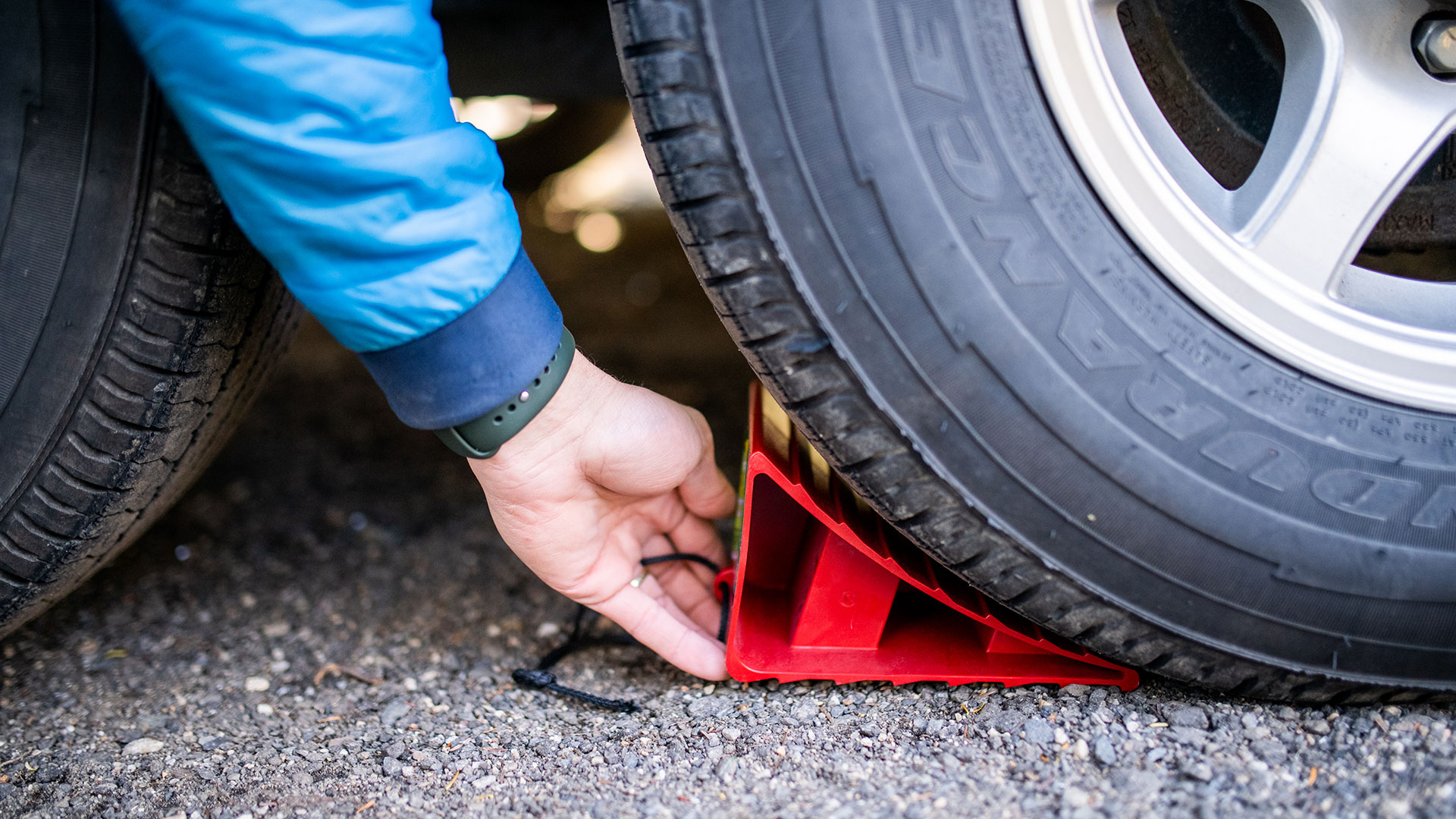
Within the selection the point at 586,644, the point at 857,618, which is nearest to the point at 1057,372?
the point at 857,618

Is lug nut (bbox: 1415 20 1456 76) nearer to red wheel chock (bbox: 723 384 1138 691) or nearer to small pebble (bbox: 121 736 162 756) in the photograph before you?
red wheel chock (bbox: 723 384 1138 691)

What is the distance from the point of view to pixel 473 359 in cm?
81

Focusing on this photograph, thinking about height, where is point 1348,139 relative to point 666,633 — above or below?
above

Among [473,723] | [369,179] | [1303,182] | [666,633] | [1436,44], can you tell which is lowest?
[473,723]

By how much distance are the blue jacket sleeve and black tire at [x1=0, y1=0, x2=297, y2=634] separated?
114mm

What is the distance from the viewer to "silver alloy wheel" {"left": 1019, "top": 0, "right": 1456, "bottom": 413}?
0.74 metres

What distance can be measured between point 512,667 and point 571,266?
1588 mm

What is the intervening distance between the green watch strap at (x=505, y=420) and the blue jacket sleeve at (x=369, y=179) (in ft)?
0.06

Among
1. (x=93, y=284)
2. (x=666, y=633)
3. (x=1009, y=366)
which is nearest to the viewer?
(x=1009, y=366)

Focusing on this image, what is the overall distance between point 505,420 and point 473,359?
3.0 inches

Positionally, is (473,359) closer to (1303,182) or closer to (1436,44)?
(1303,182)

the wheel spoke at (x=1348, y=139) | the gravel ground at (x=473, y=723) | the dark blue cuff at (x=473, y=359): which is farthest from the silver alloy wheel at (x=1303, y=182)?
the dark blue cuff at (x=473, y=359)

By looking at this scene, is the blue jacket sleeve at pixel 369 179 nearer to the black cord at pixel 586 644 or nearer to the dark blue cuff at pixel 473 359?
the dark blue cuff at pixel 473 359

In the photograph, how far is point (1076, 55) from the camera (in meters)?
0.73
